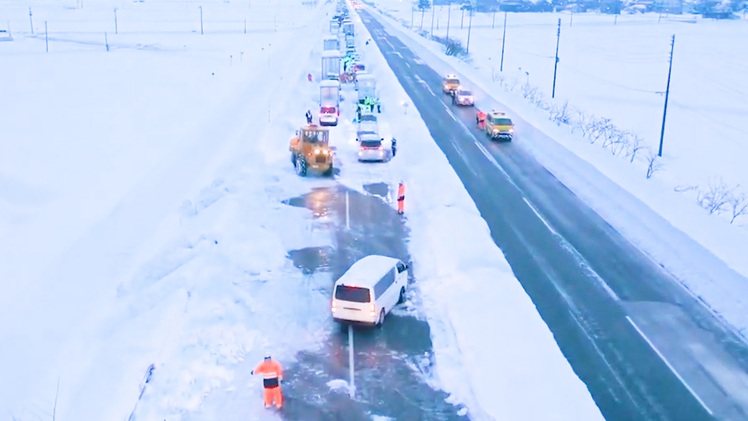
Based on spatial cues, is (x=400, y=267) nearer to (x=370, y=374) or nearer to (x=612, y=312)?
(x=370, y=374)

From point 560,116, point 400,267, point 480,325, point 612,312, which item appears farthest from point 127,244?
point 560,116

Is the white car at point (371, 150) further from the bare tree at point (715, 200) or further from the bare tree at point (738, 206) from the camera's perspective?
the bare tree at point (738, 206)

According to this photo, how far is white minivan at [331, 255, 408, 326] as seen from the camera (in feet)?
57.0

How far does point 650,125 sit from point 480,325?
142ft

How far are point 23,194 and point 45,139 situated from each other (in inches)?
413

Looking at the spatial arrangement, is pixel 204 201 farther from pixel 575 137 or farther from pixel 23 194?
pixel 575 137

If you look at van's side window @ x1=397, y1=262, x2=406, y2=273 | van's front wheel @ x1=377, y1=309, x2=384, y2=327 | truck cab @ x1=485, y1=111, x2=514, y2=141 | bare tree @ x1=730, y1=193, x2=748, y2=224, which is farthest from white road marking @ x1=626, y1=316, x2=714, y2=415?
truck cab @ x1=485, y1=111, x2=514, y2=141

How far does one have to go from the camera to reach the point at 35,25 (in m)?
131

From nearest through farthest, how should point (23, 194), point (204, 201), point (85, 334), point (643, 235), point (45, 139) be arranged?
point (85, 334)
point (643, 235)
point (204, 201)
point (23, 194)
point (45, 139)

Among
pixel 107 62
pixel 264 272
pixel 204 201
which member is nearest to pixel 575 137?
pixel 204 201

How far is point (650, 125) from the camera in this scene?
183 feet

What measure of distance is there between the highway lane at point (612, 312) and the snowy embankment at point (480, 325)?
75cm

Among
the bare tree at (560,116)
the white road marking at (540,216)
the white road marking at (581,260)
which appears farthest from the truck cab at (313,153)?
the bare tree at (560,116)

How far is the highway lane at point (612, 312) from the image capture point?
15.3 metres
